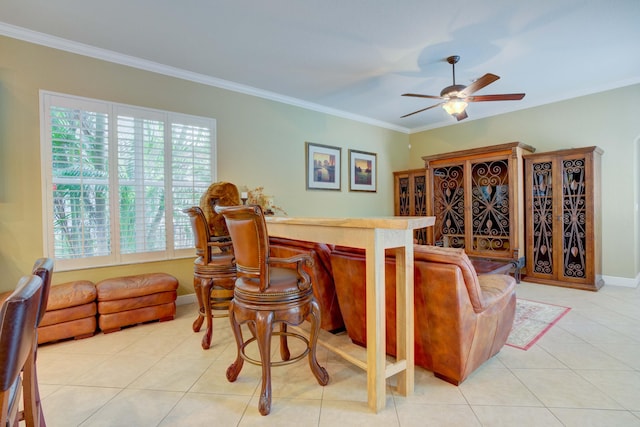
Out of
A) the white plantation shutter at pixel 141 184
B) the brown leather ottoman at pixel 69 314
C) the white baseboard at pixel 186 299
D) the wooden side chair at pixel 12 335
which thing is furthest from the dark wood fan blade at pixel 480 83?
the brown leather ottoman at pixel 69 314

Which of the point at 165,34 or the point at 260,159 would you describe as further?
the point at 260,159

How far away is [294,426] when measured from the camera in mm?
1514

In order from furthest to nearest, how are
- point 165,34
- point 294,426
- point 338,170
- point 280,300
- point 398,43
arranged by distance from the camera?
1. point 338,170
2. point 398,43
3. point 165,34
4. point 280,300
5. point 294,426

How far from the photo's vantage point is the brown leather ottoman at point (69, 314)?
2.43 m

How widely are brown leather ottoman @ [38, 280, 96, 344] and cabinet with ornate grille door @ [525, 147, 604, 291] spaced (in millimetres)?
5600

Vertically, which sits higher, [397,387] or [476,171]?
[476,171]

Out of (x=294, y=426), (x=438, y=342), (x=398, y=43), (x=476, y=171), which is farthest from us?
(x=476, y=171)

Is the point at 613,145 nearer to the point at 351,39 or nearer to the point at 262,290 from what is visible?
the point at 351,39

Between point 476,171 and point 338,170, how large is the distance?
2.31 meters

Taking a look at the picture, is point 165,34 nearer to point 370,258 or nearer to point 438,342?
point 370,258

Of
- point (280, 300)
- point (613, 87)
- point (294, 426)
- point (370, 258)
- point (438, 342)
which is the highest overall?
point (613, 87)

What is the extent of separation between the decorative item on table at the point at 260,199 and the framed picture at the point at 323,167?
2.69ft

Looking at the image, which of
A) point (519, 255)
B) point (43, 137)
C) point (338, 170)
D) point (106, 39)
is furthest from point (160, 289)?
point (519, 255)

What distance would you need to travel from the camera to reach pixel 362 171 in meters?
5.58
